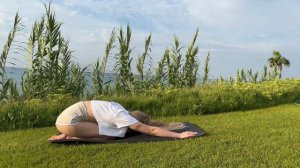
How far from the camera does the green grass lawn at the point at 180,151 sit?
489 cm

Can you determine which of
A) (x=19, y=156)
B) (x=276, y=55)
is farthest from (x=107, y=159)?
(x=276, y=55)

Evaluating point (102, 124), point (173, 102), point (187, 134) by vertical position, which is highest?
point (173, 102)

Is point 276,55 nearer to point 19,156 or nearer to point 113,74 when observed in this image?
point 113,74

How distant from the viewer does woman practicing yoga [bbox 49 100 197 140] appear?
236 inches

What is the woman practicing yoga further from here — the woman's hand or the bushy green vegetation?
the bushy green vegetation

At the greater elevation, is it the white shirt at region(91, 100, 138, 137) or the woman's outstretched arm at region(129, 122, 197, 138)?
the white shirt at region(91, 100, 138, 137)

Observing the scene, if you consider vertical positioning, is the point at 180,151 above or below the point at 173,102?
below

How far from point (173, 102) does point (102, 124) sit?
325cm

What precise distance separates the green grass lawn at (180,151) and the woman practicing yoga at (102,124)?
0.91 ft

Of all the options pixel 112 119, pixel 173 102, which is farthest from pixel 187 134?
pixel 173 102

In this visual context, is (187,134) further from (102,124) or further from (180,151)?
(102,124)

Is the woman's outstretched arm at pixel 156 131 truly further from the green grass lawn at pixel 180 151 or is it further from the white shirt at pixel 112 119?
the green grass lawn at pixel 180 151

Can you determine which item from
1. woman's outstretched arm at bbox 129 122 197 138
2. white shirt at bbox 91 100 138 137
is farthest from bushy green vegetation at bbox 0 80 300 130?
woman's outstretched arm at bbox 129 122 197 138

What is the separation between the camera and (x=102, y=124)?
20.0 feet
